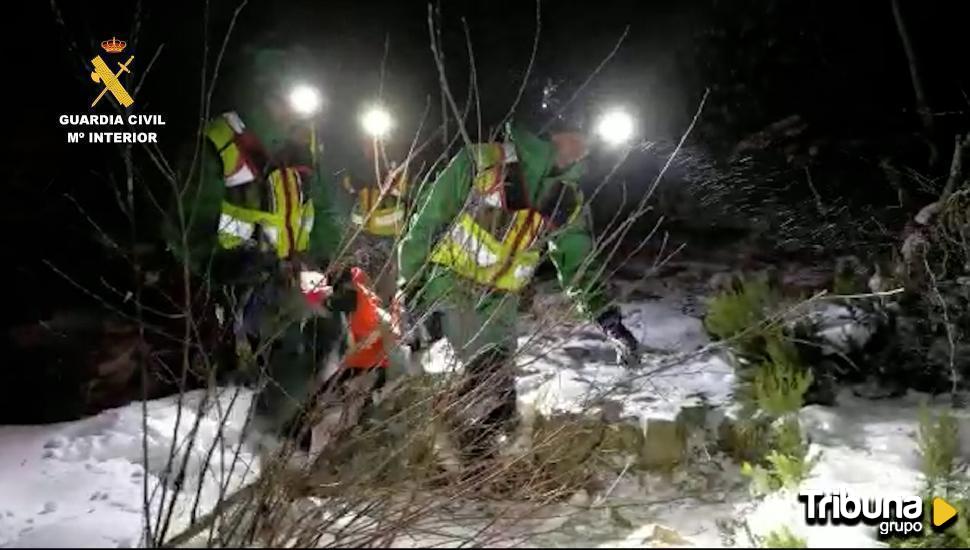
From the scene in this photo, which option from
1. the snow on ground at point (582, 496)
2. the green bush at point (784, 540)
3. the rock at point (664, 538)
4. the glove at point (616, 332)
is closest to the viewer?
the green bush at point (784, 540)

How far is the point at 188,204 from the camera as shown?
12.0ft

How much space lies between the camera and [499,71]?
25.1ft

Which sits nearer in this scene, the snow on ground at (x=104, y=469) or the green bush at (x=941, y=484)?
the snow on ground at (x=104, y=469)

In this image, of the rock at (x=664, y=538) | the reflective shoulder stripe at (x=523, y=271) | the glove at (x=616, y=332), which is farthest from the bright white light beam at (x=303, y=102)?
the rock at (x=664, y=538)

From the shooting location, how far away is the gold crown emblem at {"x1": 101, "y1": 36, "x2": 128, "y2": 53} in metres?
4.78

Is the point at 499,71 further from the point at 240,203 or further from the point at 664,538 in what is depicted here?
the point at 664,538

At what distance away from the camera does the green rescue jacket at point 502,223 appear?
11.4ft

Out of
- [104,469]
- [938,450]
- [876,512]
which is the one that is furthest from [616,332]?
[104,469]

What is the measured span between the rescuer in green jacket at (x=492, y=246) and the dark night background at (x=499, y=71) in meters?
2.00

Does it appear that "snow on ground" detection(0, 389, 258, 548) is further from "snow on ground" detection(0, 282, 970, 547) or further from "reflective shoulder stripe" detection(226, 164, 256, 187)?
"reflective shoulder stripe" detection(226, 164, 256, 187)

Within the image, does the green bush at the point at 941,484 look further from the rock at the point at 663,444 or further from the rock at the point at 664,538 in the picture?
the rock at the point at 663,444

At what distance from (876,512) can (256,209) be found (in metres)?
2.59

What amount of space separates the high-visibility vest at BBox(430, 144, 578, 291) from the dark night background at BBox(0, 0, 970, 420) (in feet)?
6.92

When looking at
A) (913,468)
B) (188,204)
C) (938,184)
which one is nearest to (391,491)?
(188,204)
